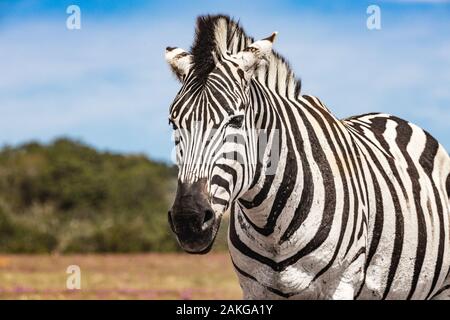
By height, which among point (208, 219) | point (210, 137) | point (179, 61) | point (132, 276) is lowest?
point (132, 276)

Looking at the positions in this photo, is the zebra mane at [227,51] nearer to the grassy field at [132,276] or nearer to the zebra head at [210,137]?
the zebra head at [210,137]

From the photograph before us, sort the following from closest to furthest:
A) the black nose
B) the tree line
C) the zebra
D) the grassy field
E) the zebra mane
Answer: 1. the black nose
2. the zebra
3. the zebra mane
4. the grassy field
5. the tree line

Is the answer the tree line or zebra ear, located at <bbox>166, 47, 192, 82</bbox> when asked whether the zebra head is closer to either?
zebra ear, located at <bbox>166, 47, 192, 82</bbox>

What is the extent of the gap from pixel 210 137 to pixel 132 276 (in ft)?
55.1

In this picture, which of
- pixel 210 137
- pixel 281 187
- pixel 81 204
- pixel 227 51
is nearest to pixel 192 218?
pixel 210 137

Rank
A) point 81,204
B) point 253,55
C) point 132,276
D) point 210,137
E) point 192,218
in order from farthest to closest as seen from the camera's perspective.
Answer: point 81,204 → point 132,276 → point 253,55 → point 210,137 → point 192,218

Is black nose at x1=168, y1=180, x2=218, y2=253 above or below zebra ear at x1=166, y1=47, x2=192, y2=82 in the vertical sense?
below

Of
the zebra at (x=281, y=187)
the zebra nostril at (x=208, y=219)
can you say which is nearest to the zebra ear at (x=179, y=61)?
the zebra at (x=281, y=187)

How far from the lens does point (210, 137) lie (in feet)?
16.5

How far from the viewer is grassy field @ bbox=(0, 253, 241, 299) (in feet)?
52.8

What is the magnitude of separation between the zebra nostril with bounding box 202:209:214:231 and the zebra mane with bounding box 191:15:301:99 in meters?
0.88

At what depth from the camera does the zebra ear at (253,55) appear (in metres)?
5.38

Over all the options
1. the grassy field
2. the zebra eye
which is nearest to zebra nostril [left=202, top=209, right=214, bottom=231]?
the zebra eye

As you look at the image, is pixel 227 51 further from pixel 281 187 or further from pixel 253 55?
pixel 281 187
